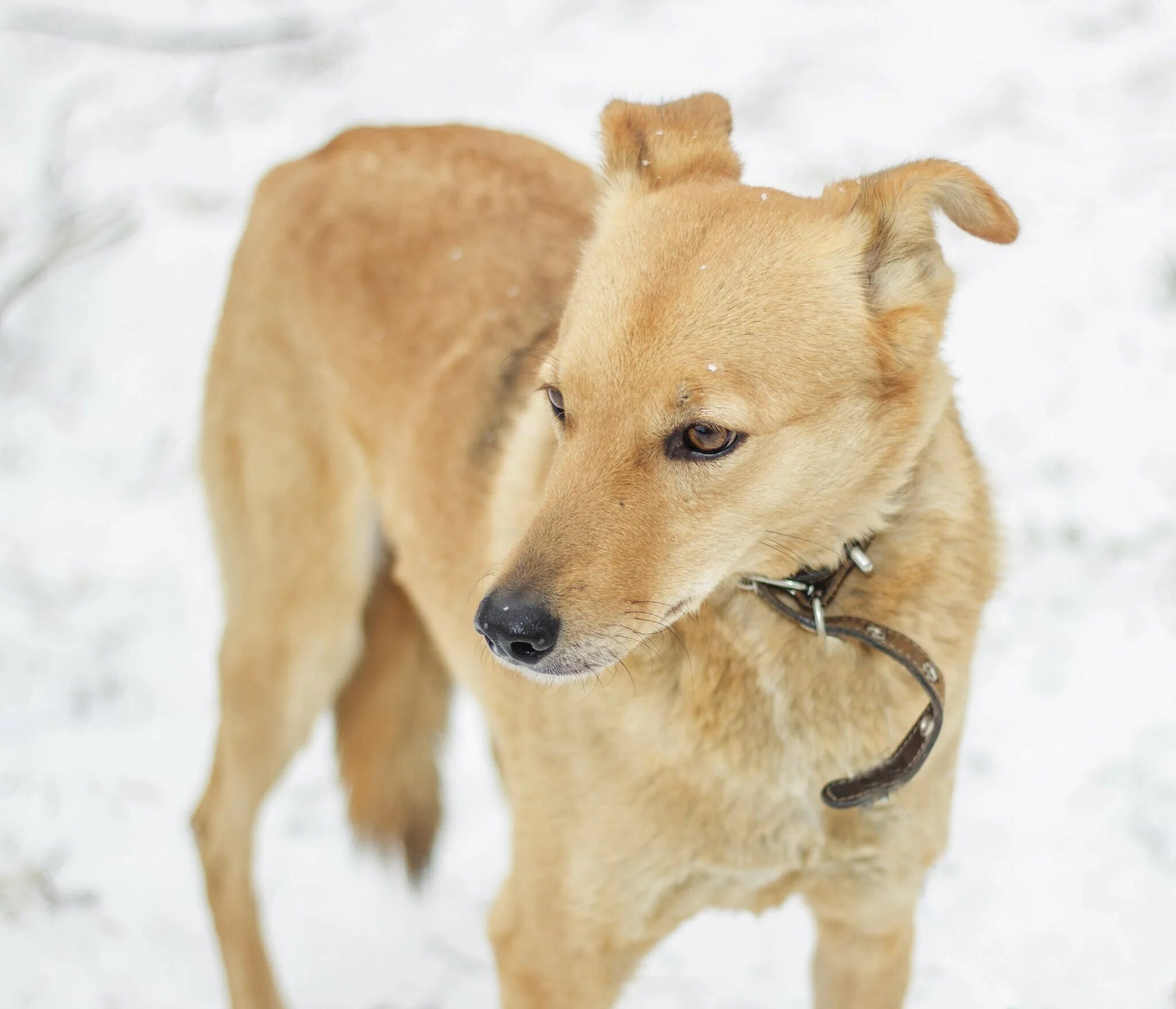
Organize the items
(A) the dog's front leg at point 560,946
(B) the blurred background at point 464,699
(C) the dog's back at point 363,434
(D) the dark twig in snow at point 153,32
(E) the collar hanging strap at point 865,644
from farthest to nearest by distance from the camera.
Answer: (D) the dark twig in snow at point 153,32, (B) the blurred background at point 464,699, (C) the dog's back at point 363,434, (A) the dog's front leg at point 560,946, (E) the collar hanging strap at point 865,644

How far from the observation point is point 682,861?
2238mm

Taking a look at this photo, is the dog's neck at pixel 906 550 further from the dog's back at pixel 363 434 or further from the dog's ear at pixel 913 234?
the dog's back at pixel 363 434

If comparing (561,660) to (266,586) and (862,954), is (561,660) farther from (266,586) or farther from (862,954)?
(266,586)

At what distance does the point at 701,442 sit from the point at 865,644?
1.78 feet

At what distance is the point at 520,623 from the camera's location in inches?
70.9

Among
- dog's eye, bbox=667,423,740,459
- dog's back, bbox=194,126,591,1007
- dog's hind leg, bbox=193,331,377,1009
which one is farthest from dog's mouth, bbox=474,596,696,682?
dog's hind leg, bbox=193,331,377,1009

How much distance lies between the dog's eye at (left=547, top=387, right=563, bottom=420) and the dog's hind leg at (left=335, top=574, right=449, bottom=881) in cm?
135

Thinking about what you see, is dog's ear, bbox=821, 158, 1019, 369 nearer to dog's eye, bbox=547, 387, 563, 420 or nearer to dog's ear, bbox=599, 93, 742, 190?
dog's ear, bbox=599, 93, 742, 190

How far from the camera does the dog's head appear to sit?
6.09 feet

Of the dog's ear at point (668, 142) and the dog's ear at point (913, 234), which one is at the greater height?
the dog's ear at point (668, 142)

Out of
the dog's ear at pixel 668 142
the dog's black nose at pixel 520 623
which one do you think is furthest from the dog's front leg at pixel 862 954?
the dog's ear at pixel 668 142

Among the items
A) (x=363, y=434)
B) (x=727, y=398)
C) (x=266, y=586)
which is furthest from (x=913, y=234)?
(x=266, y=586)

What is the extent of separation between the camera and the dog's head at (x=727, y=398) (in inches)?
73.0

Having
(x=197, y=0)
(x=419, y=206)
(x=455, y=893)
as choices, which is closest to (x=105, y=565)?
(x=455, y=893)
